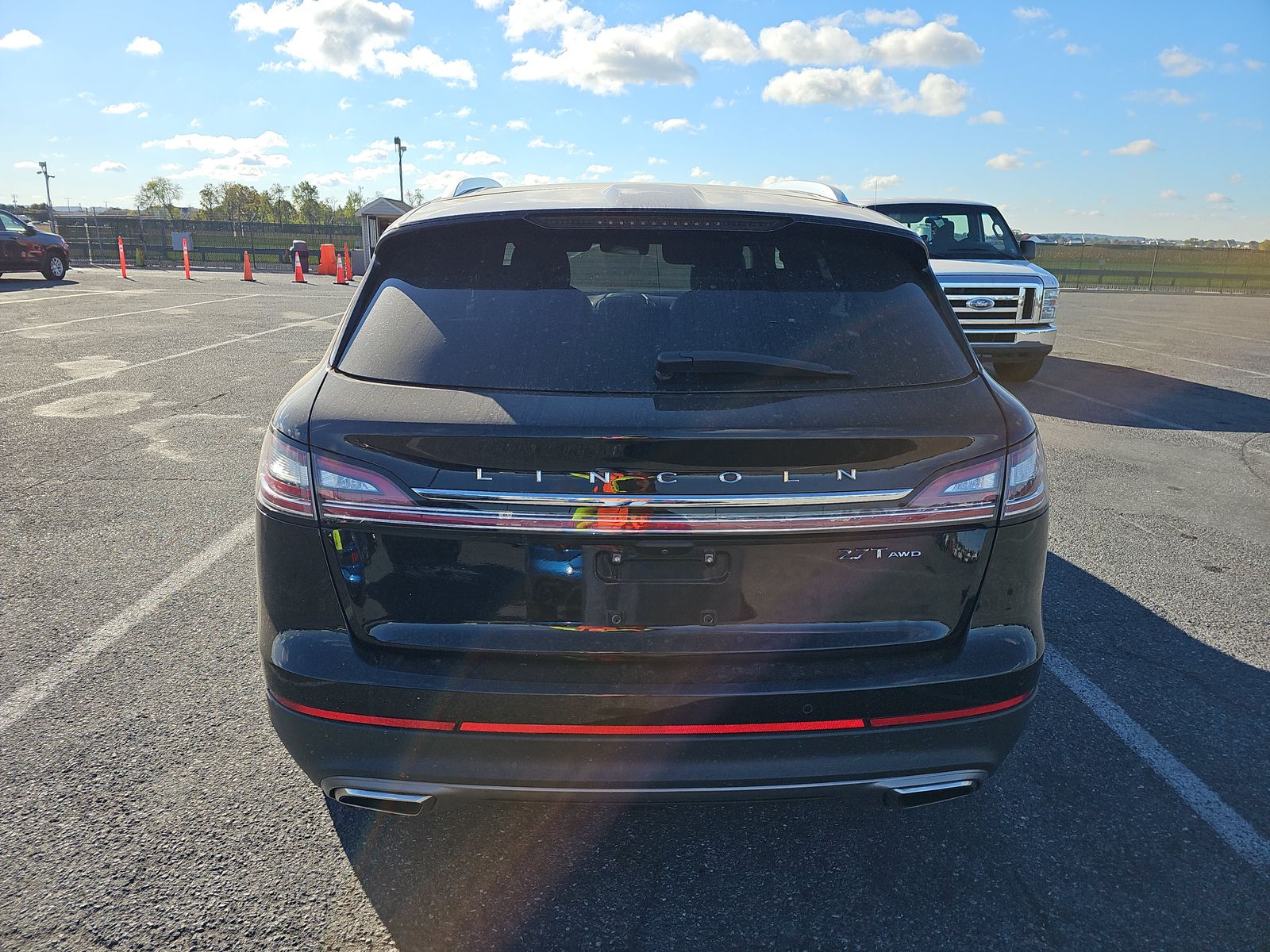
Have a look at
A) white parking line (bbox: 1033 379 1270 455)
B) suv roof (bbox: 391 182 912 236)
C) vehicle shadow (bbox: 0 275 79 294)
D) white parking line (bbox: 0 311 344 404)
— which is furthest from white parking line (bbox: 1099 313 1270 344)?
vehicle shadow (bbox: 0 275 79 294)

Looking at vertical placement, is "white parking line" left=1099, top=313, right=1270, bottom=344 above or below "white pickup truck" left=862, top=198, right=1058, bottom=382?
below

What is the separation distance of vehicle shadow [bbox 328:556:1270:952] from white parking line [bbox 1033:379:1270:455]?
6.20 m

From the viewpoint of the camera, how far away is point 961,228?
38.4 ft

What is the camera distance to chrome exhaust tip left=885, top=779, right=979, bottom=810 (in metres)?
2.22

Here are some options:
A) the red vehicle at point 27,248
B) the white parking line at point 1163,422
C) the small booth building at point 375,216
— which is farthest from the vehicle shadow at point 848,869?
the small booth building at point 375,216

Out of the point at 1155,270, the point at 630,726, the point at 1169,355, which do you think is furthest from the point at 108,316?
the point at 1155,270

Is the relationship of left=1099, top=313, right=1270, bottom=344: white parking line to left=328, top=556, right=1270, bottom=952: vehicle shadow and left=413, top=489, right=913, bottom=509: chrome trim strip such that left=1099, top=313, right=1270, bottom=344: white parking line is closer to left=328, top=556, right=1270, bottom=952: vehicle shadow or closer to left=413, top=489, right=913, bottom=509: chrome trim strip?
left=328, top=556, right=1270, bottom=952: vehicle shadow

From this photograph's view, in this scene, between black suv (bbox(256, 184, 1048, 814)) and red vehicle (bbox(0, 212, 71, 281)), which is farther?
red vehicle (bbox(0, 212, 71, 281))

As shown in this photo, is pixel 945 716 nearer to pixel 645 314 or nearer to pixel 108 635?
pixel 645 314

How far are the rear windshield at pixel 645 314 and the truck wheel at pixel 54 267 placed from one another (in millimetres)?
25477

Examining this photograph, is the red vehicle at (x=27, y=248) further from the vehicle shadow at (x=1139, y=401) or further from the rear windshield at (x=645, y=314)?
the rear windshield at (x=645, y=314)

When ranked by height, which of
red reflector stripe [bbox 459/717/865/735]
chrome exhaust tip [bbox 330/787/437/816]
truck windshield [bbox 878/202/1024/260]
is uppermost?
truck windshield [bbox 878/202/1024/260]

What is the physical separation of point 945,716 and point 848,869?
2.21 ft

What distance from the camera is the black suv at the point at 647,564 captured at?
2.04 meters
